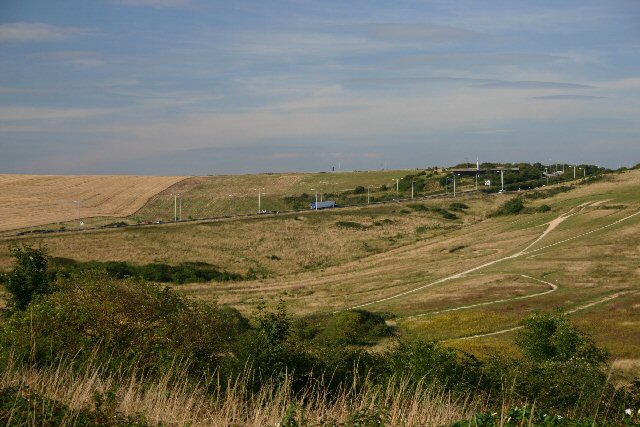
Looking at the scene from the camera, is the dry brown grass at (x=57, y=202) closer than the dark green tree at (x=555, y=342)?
No

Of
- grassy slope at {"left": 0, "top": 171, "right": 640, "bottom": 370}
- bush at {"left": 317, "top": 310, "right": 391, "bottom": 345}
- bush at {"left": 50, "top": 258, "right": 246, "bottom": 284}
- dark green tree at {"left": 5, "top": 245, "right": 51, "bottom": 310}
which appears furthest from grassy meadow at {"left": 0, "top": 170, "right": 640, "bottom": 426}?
dark green tree at {"left": 5, "top": 245, "right": 51, "bottom": 310}

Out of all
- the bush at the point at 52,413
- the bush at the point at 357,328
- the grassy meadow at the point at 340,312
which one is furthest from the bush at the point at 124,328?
the bush at the point at 357,328

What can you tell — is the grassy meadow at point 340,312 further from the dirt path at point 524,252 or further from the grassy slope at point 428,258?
the dirt path at point 524,252

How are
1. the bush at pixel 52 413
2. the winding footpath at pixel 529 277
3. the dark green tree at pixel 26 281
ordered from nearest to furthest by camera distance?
the bush at pixel 52 413 < the dark green tree at pixel 26 281 < the winding footpath at pixel 529 277

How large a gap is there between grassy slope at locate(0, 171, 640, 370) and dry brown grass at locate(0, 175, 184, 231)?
27.2 meters

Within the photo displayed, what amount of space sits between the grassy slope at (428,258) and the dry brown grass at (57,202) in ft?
89.1

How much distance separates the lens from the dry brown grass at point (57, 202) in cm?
14488

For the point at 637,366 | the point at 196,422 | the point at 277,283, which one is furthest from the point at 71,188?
the point at 196,422

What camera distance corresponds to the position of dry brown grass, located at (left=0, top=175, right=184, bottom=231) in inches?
5704

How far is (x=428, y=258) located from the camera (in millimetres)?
110562

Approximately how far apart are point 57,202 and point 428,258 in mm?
92530

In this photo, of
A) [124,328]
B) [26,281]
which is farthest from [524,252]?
[124,328]

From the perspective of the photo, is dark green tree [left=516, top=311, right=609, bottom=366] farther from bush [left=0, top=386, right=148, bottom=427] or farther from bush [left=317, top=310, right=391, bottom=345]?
bush [left=0, top=386, right=148, bottom=427]

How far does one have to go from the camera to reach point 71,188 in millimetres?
195750
